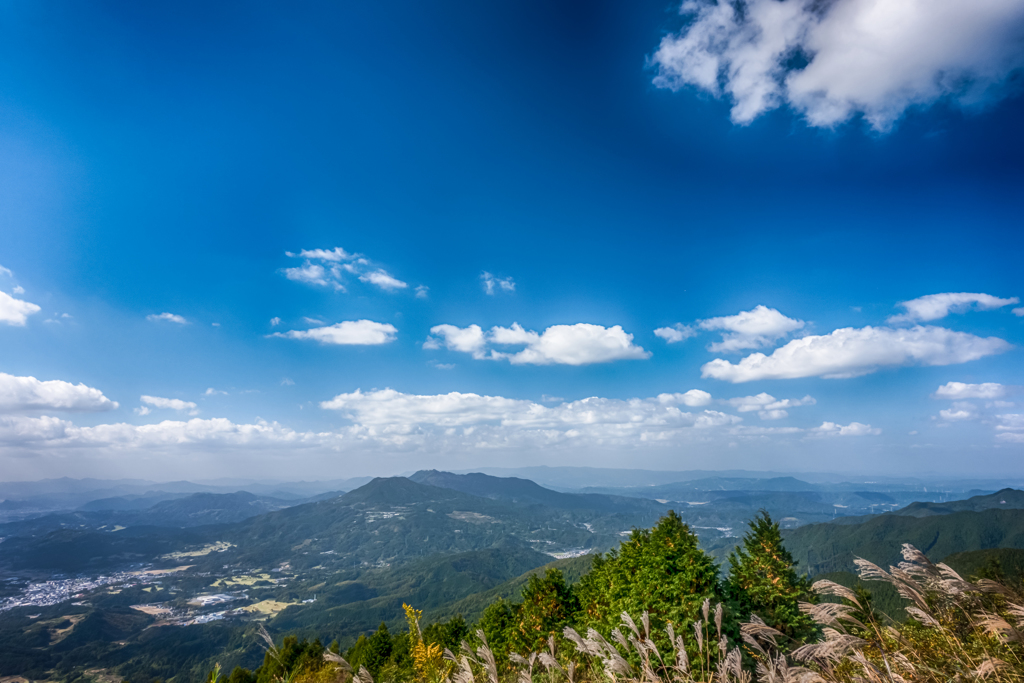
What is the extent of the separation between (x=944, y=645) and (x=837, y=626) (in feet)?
8.07

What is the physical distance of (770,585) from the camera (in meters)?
26.1

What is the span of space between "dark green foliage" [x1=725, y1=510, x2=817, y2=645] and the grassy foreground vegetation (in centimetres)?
9

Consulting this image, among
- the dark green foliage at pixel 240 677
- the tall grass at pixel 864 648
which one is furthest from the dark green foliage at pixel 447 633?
the tall grass at pixel 864 648

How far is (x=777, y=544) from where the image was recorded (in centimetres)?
2852

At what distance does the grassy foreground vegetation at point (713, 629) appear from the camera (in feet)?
15.1

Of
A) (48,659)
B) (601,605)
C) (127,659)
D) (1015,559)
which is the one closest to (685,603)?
(601,605)

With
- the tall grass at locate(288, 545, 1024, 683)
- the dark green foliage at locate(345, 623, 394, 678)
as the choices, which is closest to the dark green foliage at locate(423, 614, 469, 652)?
the dark green foliage at locate(345, 623, 394, 678)

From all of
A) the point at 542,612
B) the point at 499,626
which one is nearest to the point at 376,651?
the point at 499,626

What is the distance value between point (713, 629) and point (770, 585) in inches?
762

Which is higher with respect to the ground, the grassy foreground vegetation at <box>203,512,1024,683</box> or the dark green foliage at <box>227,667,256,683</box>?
the grassy foreground vegetation at <box>203,512,1024,683</box>

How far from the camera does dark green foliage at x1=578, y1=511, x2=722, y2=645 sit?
55.8ft

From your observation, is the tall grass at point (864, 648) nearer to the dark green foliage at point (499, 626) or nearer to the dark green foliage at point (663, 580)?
the dark green foliage at point (663, 580)

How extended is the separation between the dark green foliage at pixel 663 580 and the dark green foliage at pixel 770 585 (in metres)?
5.13

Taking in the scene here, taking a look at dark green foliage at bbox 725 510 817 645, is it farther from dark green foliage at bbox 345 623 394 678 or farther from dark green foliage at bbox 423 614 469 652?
dark green foliage at bbox 345 623 394 678
